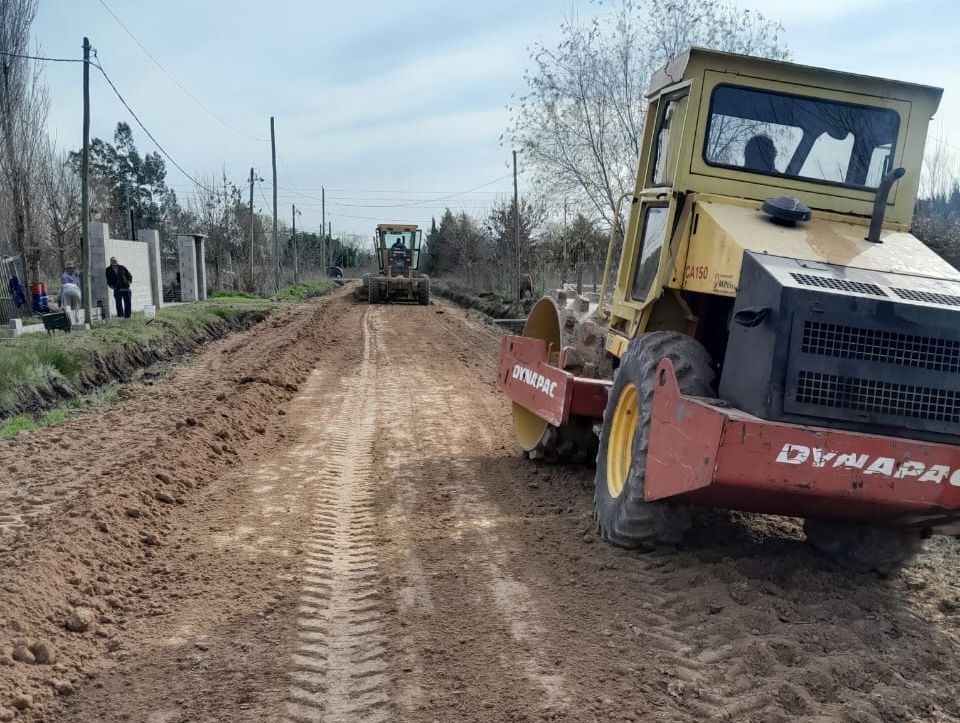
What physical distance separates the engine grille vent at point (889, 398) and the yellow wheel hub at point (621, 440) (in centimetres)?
143

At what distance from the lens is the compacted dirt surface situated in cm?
353

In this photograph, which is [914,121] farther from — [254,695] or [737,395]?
[254,695]

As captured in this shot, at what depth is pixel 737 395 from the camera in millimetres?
4227

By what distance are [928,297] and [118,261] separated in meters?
21.1

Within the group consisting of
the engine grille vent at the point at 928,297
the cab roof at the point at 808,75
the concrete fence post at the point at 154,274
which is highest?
the cab roof at the point at 808,75

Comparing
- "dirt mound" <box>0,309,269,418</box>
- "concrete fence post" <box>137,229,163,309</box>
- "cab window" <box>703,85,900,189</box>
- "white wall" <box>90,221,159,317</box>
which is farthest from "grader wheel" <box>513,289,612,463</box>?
"concrete fence post" <box>137,229,163,309</box>

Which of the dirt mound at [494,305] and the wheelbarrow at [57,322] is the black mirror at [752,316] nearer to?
the wheelbarrow at [57,322]

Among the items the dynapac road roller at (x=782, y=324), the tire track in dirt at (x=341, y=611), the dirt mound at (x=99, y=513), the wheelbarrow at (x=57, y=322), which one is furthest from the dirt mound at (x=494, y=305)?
the dynapac road roller at (x=782, y=324)

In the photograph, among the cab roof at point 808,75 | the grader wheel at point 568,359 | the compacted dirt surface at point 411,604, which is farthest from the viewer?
the grader wheel at point 568,359

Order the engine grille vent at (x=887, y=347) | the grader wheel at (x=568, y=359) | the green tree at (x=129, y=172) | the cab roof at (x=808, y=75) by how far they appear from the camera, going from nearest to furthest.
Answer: the engine grille vent at (x=887, y=347) → the cab roof at (x=808, y=75) → the grader wheel at (x=568, y=359) → the green tree at (x=129, y=172)

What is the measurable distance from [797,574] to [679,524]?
0.70 metres

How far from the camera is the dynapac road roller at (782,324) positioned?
3.81 metres

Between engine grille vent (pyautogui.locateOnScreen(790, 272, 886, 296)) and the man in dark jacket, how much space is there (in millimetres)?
18550

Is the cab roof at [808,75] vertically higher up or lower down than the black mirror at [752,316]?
higher up
